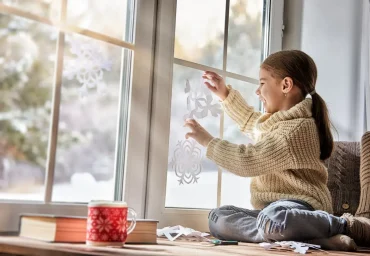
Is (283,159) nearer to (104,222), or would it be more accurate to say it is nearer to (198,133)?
(198,133)

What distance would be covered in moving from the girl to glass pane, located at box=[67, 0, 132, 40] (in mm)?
355

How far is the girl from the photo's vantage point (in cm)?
177

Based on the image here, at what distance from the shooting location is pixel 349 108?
2.53 meters

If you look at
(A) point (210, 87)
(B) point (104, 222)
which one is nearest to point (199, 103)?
(A) point (210, 87)

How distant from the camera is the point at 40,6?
1.69 metres

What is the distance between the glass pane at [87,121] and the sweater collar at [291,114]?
1.59 ft

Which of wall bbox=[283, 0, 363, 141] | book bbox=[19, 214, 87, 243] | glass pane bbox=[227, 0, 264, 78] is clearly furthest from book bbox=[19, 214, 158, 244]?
wall bbox=[283, 0, 363, 141]

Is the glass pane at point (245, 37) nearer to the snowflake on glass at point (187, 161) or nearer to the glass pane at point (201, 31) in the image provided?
the glass pane at point (201, 31)

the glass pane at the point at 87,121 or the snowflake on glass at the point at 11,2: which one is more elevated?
the snowflake on glass at the point at 11,2

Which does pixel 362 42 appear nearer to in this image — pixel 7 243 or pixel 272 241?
pixel 272 241

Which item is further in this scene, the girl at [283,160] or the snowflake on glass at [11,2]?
the girl at [283,160]

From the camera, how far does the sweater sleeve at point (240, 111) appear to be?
2.20 metres

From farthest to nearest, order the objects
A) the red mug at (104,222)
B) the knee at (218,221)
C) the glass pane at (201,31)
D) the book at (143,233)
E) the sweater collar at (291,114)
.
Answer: the glass pane at (201,31), the sweater collar at (291,114), the knee at (218,221), the book at (143,233), the red mug at (104,222)

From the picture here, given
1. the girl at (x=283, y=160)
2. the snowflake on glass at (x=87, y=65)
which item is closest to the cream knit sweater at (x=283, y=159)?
the girl at (x=283, y=160)
